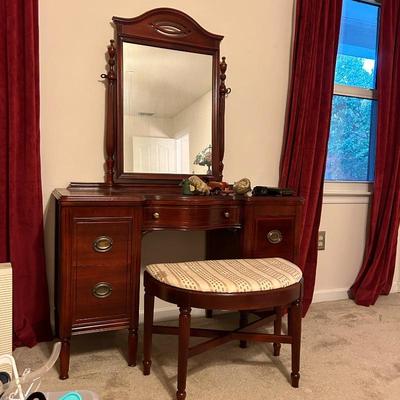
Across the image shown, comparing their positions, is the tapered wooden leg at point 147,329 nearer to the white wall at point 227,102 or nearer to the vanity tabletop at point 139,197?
the vanity tabletop at point 139,197

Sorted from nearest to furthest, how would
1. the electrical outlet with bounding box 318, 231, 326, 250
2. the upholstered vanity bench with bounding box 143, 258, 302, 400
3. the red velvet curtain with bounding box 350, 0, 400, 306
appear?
the upholstered vanity bench with bounding box 143, 258, 302, 400
the red velvet curtain with bounding box 350, 0, 400, 306
the electrical outlet with bounding box 318, 231, 326, 250

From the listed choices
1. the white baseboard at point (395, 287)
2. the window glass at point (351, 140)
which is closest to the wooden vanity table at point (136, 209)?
the window glass at point (351, 140)

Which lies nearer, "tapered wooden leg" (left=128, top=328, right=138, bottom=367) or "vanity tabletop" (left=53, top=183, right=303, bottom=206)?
"vanity tabletop" (left=53, top=183, right=303, bottom=206)

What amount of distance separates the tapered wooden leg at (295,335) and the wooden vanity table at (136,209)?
388 mm

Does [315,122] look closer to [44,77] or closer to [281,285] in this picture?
[281,285]

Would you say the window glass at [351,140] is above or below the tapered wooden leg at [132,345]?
above

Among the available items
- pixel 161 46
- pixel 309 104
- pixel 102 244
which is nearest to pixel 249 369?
pixel 102 244

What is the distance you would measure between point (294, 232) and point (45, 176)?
1253mm

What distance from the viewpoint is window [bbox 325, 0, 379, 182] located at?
108 inches

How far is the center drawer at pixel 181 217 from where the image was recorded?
5.71 ft

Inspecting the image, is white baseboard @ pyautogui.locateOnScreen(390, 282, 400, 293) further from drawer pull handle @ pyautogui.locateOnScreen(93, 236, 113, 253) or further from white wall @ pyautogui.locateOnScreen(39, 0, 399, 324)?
drawer pull handle @ pyautogui.locateOnScreen(93, 236, 113, 253)

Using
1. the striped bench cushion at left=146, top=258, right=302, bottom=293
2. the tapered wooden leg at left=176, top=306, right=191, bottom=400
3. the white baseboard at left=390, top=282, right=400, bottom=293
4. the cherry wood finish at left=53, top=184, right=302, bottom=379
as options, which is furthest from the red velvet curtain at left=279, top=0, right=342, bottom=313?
the tapered wooden leg at left=176, top=306, right=191, bottom=400

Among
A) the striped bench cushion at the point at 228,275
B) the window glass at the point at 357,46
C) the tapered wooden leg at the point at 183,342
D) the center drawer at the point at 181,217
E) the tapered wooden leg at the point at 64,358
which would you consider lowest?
the tapered wooden leg at the point at 64,358

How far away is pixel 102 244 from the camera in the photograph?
1.64 meters
